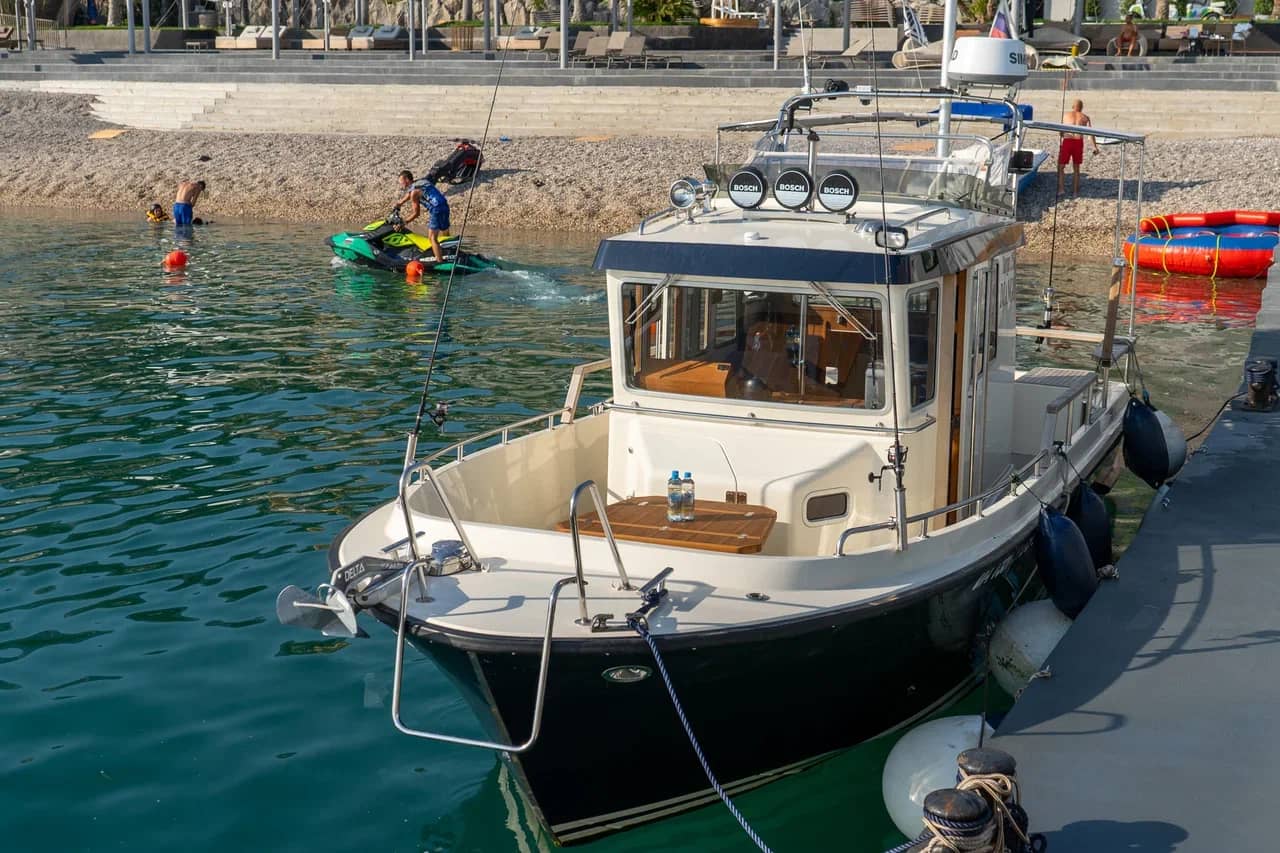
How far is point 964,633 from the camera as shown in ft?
24.5

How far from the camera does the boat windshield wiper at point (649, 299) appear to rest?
7578mm

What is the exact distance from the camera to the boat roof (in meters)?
7.08

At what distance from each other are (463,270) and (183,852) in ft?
52.4

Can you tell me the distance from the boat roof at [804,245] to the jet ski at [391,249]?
572 inches

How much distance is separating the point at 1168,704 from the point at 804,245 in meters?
2.85

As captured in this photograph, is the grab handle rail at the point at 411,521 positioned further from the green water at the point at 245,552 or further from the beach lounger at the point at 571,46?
the beach lounger at the point at 571,46

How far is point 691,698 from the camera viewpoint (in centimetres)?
625

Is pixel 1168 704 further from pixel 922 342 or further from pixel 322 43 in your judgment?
pixel 322 43

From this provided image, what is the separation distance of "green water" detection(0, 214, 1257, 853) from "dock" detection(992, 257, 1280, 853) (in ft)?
3.35

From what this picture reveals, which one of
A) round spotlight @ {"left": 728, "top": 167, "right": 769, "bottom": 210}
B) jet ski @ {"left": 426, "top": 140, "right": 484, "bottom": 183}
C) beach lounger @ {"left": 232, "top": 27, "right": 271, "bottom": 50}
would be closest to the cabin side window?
round spotlight @ {"left": 728, "top": 167, "right": 769, "bottom": 210}

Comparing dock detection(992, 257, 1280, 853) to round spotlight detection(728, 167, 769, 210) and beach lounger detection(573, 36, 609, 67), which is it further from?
beach lounger detection(573, 36, 609, 67)

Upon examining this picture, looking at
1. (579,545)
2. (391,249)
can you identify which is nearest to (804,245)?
(579,545)

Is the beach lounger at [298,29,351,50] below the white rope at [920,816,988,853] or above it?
above

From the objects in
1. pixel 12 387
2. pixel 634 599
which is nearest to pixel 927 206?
pixel 634 599
